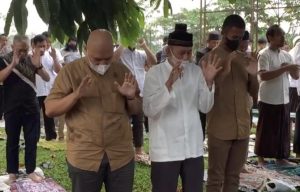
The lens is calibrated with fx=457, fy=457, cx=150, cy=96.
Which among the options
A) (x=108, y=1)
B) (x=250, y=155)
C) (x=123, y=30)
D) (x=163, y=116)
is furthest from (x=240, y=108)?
(x=250, y=155)

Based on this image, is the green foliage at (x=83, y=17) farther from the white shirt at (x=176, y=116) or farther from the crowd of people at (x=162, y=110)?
the white shirt at (x=176, y=116)

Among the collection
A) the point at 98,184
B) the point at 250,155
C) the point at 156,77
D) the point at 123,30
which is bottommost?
the point at 250,155

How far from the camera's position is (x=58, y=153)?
6.60 m

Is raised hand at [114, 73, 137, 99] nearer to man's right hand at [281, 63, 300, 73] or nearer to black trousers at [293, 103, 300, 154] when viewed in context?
man's right hand at [281, 63, 300, 73]

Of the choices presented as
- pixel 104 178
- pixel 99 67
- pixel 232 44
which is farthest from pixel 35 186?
pixel 232 44

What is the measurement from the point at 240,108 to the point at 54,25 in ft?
6.09

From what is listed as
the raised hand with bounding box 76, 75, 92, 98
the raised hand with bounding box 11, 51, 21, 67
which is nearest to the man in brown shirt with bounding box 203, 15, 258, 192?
the raised hand with bounding box 76, 75, 92, 98

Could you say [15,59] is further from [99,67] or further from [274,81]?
[274,81]

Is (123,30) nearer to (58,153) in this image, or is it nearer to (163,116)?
(163,116)

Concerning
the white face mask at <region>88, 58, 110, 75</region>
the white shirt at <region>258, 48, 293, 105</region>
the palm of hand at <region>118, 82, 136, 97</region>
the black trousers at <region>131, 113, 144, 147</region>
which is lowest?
the black trousers at <region>131, 113, 144, 147</region>

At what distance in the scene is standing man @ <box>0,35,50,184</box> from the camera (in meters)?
4.88

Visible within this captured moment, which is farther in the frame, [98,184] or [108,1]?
[98,184]

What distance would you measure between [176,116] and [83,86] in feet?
2.51

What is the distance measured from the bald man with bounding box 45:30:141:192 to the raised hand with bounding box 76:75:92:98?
8 cm
